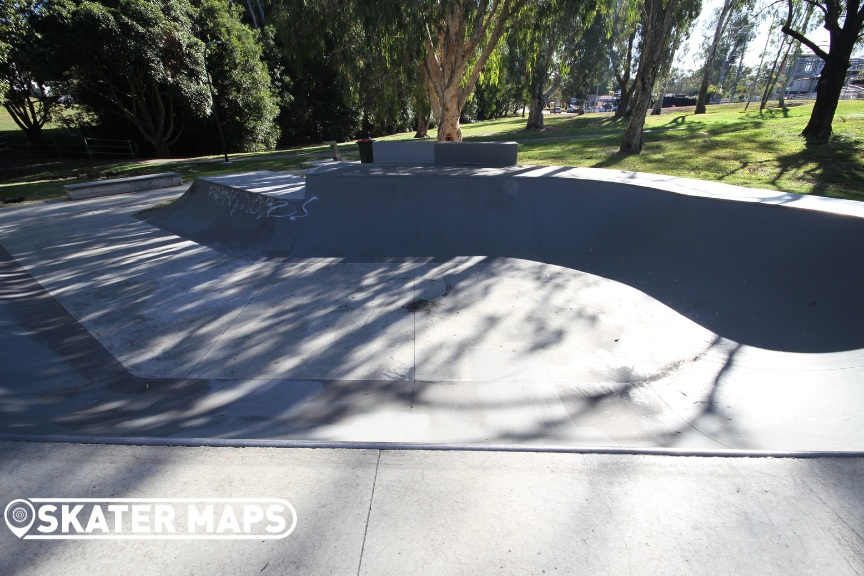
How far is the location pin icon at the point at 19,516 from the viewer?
209 cm

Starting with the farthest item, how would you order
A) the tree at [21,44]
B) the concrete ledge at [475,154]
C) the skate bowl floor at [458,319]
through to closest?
the tree at [21,44], the concrete ledge at [475,154], the skate bowl floor at [458,319]

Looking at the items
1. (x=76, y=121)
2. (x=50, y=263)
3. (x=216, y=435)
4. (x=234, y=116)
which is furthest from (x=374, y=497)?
(x=76, y=121)

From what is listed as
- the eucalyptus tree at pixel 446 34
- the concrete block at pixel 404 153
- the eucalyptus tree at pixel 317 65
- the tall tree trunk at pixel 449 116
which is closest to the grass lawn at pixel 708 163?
the tall tree trunk at pixel 449 116

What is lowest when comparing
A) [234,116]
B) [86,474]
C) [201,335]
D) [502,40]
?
[201,335]

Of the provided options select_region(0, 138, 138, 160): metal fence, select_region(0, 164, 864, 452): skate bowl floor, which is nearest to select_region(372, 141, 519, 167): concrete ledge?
select_region(0, 164, 864, 452): skate bowl floor

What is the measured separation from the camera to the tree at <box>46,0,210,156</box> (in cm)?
1750

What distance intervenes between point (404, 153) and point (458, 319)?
7.66m

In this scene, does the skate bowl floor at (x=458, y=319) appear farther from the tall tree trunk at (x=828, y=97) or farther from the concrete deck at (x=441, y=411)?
the tall tree trunk at (x=828, y=97)

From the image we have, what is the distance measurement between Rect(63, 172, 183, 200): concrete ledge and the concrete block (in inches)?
330

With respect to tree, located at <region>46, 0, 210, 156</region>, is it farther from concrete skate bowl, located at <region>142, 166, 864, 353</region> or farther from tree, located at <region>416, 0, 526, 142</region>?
concrete skate bowl, located at <region>142, 166, 864, 353</region>

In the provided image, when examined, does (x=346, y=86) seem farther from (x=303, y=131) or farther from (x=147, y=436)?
(x=147, y=436)

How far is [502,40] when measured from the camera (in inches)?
691

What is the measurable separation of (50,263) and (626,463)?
9138mm

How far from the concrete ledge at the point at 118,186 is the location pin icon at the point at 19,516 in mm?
14096
